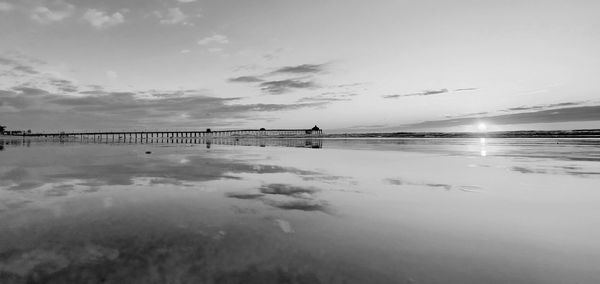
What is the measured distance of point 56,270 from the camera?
11.6 ft

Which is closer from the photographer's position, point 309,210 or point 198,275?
point 198,275

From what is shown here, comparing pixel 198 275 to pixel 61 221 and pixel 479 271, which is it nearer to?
pixel 479 271

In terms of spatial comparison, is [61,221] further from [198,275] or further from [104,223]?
[198,275]

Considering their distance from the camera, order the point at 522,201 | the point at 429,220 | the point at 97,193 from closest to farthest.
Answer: the point at 429,220 < the point at 522,201 < the point at 97,193

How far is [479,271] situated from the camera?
3.63m

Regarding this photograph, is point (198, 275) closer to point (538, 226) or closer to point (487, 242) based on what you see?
point (487, 242)

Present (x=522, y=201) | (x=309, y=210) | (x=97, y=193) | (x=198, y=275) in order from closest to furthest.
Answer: (x=198, y=275)
(x=309, y=210)
(x=522, y=201)
(x=97, y=193)

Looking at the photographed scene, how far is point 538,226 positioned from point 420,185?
4.11 metres

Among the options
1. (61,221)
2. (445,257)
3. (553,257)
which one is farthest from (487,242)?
(61,221)

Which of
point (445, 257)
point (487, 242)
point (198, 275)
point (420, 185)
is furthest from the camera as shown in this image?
point (420, 185)

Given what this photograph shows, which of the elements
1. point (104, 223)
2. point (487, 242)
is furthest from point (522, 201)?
point (104, 223)

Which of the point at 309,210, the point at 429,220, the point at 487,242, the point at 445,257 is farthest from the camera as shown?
the point at 309,210

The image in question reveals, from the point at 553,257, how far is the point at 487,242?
778mm

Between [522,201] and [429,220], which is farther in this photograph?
[522,201]
